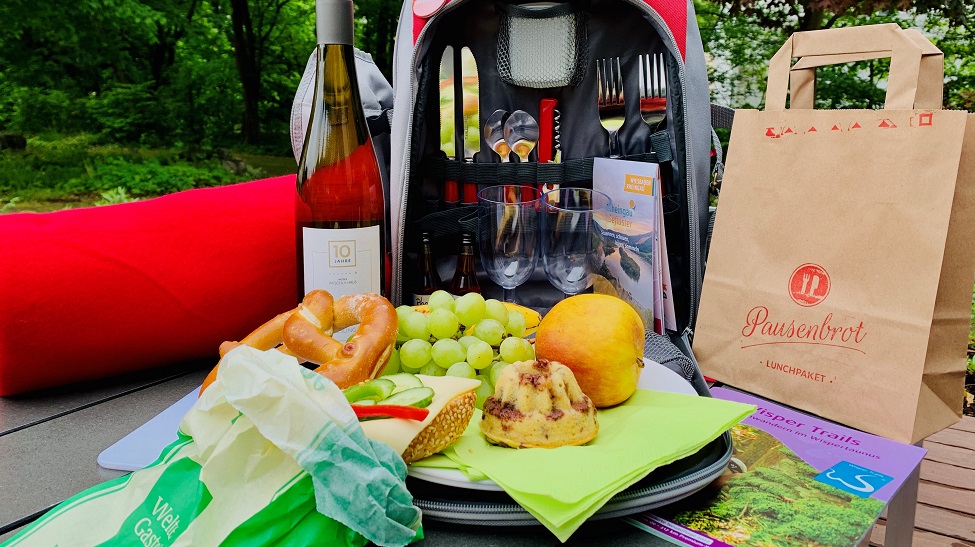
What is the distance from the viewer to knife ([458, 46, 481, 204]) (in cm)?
118

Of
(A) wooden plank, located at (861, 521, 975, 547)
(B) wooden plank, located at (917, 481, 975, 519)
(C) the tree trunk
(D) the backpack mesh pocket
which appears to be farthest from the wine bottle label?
(C) the tree trunk

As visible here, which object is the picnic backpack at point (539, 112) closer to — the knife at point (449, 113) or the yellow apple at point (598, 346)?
the knife at point (449, 113)

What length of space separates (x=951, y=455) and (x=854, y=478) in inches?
47.5

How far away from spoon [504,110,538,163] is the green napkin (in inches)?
24.0

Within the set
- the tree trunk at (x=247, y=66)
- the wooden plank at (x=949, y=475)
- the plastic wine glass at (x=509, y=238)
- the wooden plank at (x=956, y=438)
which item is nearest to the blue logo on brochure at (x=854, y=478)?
the plastic wine glass at (x=509, y=238)

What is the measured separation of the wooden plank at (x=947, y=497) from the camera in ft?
4.53

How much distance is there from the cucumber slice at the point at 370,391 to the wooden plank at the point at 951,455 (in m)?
1.47

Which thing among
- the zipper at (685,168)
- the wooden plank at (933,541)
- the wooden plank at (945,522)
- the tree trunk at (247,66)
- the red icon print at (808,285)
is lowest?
the wooden plank at (933,541)

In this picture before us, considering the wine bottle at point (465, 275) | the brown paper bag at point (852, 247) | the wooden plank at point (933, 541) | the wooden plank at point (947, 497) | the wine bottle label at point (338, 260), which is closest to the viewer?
the brown paper bag at point (852, 247)

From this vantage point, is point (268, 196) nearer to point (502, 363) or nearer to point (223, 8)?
point (502, 363)

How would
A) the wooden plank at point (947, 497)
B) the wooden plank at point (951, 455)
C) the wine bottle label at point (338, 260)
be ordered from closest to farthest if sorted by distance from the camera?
the wine bottle label at point (338, 260), the wooden plank at point (947, 497), the wooden plank at point (951, 455)

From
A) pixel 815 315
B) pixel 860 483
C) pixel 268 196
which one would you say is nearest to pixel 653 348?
pixel 815 315

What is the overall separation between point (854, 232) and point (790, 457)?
286 mm

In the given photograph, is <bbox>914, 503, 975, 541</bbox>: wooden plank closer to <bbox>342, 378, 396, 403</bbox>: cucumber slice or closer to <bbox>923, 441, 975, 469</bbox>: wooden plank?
<bbox>923, 441, 975, 469</bbox>: wooden plank
